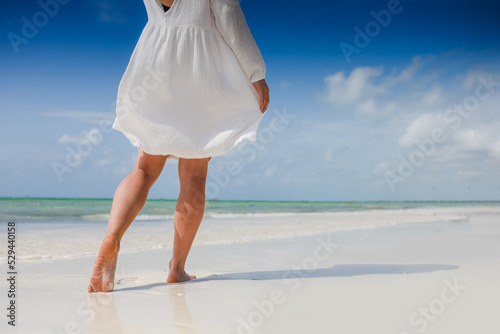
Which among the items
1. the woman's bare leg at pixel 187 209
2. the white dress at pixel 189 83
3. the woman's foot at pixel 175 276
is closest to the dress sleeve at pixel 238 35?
the white dress at pixel 189 83

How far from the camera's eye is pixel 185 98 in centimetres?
196

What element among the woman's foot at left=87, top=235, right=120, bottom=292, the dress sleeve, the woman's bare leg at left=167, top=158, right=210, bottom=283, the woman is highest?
the dress sleeve

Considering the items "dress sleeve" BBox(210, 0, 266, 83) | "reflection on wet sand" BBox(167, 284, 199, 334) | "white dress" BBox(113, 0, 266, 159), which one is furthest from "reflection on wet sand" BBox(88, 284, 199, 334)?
"dress sleeve" BBox(210, 0, 266, 83)

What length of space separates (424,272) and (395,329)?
103cm

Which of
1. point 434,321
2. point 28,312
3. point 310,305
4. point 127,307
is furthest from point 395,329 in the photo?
point 28,312

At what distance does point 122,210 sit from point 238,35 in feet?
3.07

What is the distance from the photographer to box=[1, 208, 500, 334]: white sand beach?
53.6 inches

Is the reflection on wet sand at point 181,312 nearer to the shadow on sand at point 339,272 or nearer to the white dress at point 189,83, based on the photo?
the shadow on sand at point 339,272

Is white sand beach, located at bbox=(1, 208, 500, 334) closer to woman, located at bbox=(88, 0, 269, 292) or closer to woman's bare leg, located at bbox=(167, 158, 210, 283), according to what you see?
woman's bare leg, located at bbox=(167, 158, 210, 283)

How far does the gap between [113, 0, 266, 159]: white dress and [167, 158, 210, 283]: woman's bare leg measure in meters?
0.14

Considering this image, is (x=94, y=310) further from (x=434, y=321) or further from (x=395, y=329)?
(x=434, y=321)

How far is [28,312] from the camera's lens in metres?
1.47

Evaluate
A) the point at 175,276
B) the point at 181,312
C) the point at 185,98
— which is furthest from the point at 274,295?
the point at 185,98

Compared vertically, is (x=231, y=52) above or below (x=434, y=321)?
above
